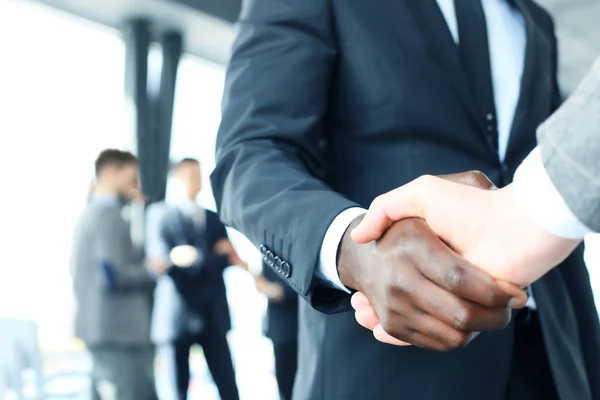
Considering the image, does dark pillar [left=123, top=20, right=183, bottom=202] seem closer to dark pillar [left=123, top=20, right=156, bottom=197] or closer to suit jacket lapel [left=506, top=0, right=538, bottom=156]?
dark pillar [left=123, top=20, right=156, bottom=197]

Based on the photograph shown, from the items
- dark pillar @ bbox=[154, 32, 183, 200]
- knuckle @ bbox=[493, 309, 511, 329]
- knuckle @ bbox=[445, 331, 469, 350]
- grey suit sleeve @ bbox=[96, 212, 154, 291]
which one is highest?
knuckle @ bbox=[493, 309, 511, 329]

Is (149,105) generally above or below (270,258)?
below

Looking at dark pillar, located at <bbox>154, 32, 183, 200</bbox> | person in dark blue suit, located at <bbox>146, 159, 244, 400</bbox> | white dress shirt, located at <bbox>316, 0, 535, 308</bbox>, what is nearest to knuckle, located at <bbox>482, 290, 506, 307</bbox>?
white dress shirt, located at <bbox>316, 0, 535, 308</bbox>

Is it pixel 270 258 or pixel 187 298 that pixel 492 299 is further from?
pixel 187 298

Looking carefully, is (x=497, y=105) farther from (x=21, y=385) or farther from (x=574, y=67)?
(x=574, y=67)

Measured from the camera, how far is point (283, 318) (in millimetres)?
3240

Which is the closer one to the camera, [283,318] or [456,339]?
[456,339]

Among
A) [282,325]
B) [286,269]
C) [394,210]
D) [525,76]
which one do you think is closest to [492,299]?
[394,210]

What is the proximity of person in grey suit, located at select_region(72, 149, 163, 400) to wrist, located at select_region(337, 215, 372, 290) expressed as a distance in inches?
77.8

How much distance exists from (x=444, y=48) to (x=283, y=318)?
2446 millimetres

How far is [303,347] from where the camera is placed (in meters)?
0.98

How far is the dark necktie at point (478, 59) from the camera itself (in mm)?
948

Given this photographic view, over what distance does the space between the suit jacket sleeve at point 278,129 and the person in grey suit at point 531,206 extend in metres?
0.12

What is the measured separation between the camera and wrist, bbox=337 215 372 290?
2.30ft
